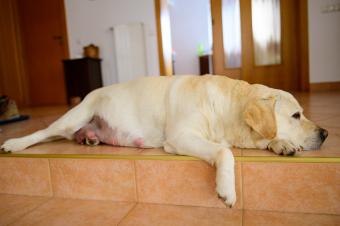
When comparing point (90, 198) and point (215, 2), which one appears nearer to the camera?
point (90, 198)

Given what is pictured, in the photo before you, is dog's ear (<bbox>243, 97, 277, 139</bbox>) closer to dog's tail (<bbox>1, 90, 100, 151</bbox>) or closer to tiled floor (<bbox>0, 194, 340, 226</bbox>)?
tiled floor (<bbox>0, 194, 340, 226</bbox>)

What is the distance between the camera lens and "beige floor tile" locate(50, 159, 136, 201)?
A: 1.21m

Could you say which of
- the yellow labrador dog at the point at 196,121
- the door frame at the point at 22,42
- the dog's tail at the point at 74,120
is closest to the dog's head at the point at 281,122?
the yellow labrador dog at the point at 196,121

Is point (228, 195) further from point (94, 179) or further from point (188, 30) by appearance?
point (188, 30)

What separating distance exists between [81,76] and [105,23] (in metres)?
1.20

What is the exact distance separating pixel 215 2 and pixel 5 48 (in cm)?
430

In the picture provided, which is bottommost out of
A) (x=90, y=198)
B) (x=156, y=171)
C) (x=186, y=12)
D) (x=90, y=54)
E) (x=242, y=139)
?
(x=90, y=198)

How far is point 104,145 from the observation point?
4.99 feet

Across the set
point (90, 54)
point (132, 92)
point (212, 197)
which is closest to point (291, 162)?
point (212, 197)

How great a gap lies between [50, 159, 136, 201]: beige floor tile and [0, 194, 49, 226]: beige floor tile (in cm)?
11

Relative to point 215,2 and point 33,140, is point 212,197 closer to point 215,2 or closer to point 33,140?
point 33,140

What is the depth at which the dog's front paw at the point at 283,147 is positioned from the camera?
103cm

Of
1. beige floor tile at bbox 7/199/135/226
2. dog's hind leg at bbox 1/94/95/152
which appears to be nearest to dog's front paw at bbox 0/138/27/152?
dog's hind leg at bbox 1/94/95/152

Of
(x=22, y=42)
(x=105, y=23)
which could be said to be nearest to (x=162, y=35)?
(x=105, y=23)
